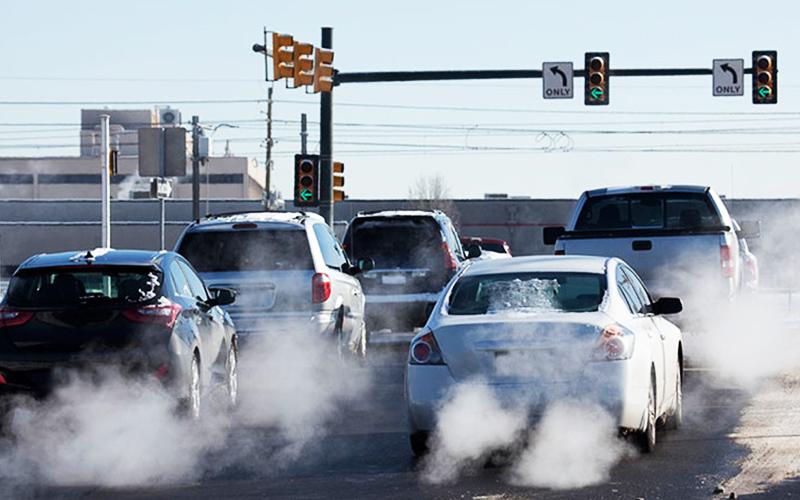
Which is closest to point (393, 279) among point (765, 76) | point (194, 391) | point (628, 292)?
point (194, 391)

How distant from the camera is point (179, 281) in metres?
14.4

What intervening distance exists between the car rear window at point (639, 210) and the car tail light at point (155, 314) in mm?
8242

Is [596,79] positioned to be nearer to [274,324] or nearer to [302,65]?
[302,65]

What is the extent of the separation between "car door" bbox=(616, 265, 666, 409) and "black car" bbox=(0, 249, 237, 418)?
350 centimetres

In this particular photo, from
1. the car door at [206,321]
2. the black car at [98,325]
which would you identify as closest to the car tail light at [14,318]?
the black car at [98,325]

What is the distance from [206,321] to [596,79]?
789 inches

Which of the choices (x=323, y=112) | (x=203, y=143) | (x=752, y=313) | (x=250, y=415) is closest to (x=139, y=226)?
(x=203, y=143)

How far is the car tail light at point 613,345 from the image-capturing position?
452 inches

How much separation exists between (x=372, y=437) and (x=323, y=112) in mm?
20808

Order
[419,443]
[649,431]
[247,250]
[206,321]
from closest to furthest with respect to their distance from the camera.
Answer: [419,443]
[649,431]
[206,321]
[247,250]

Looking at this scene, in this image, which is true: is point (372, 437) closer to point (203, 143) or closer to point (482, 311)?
point (482, 311)

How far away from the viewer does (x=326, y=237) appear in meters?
19.5

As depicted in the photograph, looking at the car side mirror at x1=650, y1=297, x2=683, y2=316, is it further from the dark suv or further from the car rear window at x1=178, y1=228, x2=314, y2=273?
the dark suv

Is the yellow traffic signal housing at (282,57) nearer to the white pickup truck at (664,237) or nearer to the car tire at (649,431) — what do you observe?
the white pickup truck at (664,237)
